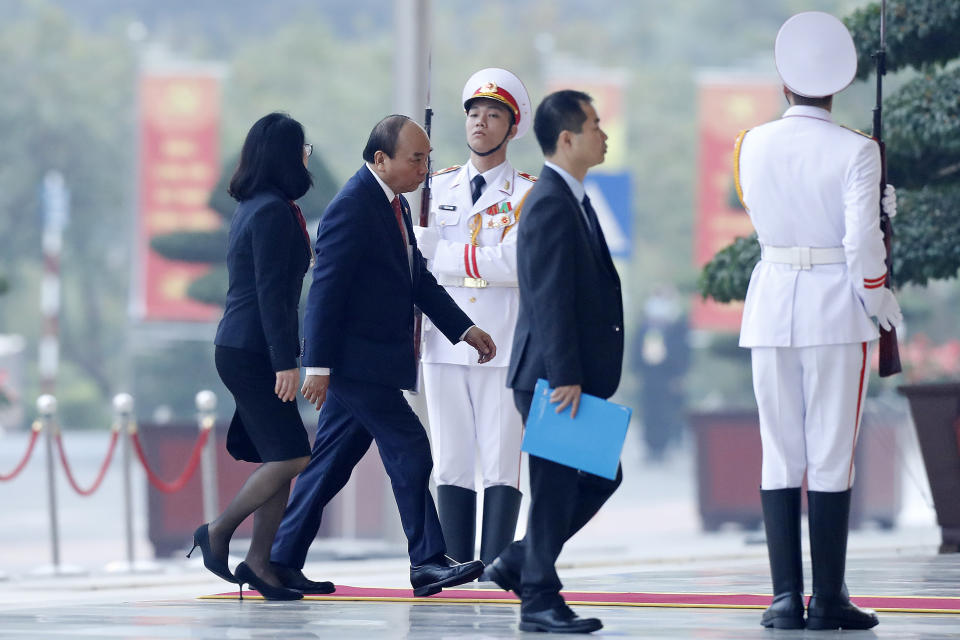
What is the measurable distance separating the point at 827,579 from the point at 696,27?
1855 inches

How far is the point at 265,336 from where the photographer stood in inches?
232

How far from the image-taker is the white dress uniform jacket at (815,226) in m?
5.14

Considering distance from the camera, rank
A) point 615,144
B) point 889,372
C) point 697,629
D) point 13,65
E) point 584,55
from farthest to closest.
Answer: point 584,55 < point 13,65 < point 615,144 < point 889,372 < point 697,629

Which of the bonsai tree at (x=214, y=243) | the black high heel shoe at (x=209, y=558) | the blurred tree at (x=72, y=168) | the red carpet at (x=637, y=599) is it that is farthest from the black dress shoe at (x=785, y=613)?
the blurred tree at (x=72, y=168)

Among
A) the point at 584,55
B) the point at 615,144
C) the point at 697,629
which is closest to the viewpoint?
the point at 697,629

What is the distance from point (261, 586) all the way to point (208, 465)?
16.2 feet

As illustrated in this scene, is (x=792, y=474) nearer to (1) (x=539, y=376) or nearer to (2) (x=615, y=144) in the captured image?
(1) (x=539, y=376)

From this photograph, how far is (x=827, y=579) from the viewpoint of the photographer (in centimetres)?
520

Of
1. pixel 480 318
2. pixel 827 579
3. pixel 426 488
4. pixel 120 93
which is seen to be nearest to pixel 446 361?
pixel 480 318

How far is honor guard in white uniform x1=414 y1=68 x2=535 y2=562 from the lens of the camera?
6.51 meters

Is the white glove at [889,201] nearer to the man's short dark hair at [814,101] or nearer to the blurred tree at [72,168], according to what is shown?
the man's short dark hair at [814,101]

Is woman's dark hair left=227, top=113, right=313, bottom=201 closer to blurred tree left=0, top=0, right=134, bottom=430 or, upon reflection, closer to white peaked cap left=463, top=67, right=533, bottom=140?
white peaked cap left=463, top=67, right=533, bottom=140

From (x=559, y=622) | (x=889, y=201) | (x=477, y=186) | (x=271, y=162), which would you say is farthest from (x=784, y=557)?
(x=271, y=162)

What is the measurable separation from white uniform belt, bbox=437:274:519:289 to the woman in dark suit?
750 mm
